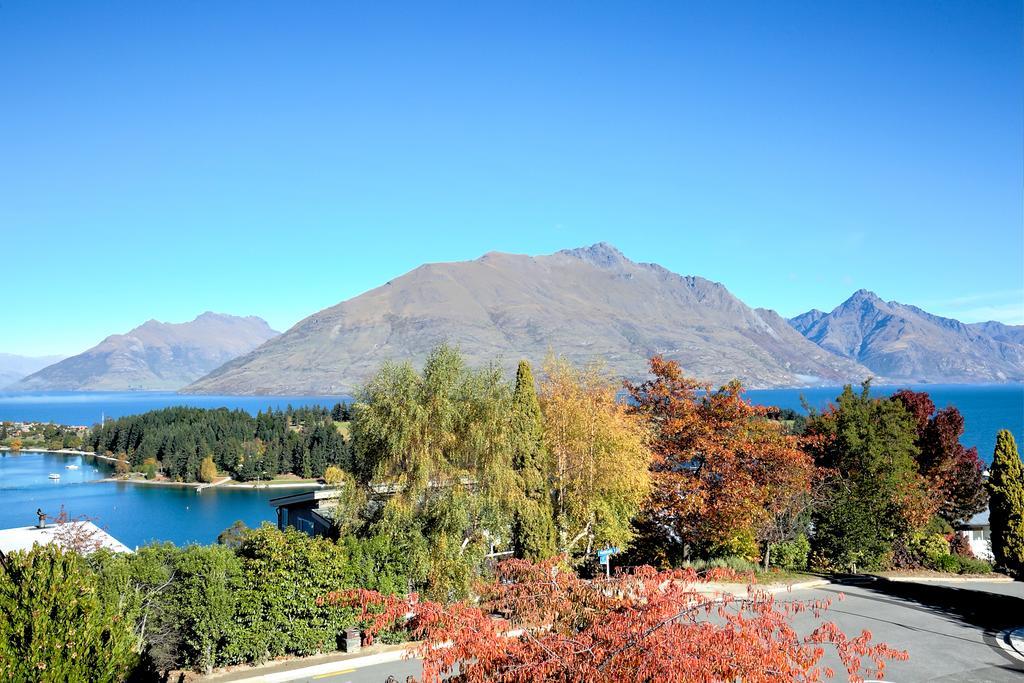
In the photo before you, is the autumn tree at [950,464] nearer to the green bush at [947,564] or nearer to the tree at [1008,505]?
the green bush at [947,564]

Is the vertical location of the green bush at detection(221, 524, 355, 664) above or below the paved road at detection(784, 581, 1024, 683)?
above

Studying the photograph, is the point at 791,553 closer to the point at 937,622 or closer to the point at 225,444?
the point at 937,622

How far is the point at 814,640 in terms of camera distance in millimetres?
8594

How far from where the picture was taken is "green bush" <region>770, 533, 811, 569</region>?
90.5 feet

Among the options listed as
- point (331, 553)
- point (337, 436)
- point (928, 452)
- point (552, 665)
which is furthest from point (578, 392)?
point (337, 436)

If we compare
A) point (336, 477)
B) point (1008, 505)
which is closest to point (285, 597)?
point (336, 477)

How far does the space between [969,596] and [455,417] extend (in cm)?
1992

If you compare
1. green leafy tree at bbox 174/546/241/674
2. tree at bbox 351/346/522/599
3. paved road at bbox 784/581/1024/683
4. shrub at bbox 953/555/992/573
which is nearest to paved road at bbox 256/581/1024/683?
paved road at bbox 784/581/1024/683

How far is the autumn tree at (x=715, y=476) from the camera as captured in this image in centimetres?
2578

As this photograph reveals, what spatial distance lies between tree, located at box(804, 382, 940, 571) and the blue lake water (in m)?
49.5

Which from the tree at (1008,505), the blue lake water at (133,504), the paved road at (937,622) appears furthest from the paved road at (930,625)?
the blue lake water at (133,504)

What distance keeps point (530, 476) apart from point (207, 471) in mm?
101122

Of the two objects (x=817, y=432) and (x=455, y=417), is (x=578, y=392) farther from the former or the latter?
(x=817, y=432)

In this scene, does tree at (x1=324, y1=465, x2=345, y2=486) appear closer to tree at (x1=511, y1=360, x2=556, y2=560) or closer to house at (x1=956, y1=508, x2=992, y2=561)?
tree at (x1=511, y1=360, x2=556, y2=560)
